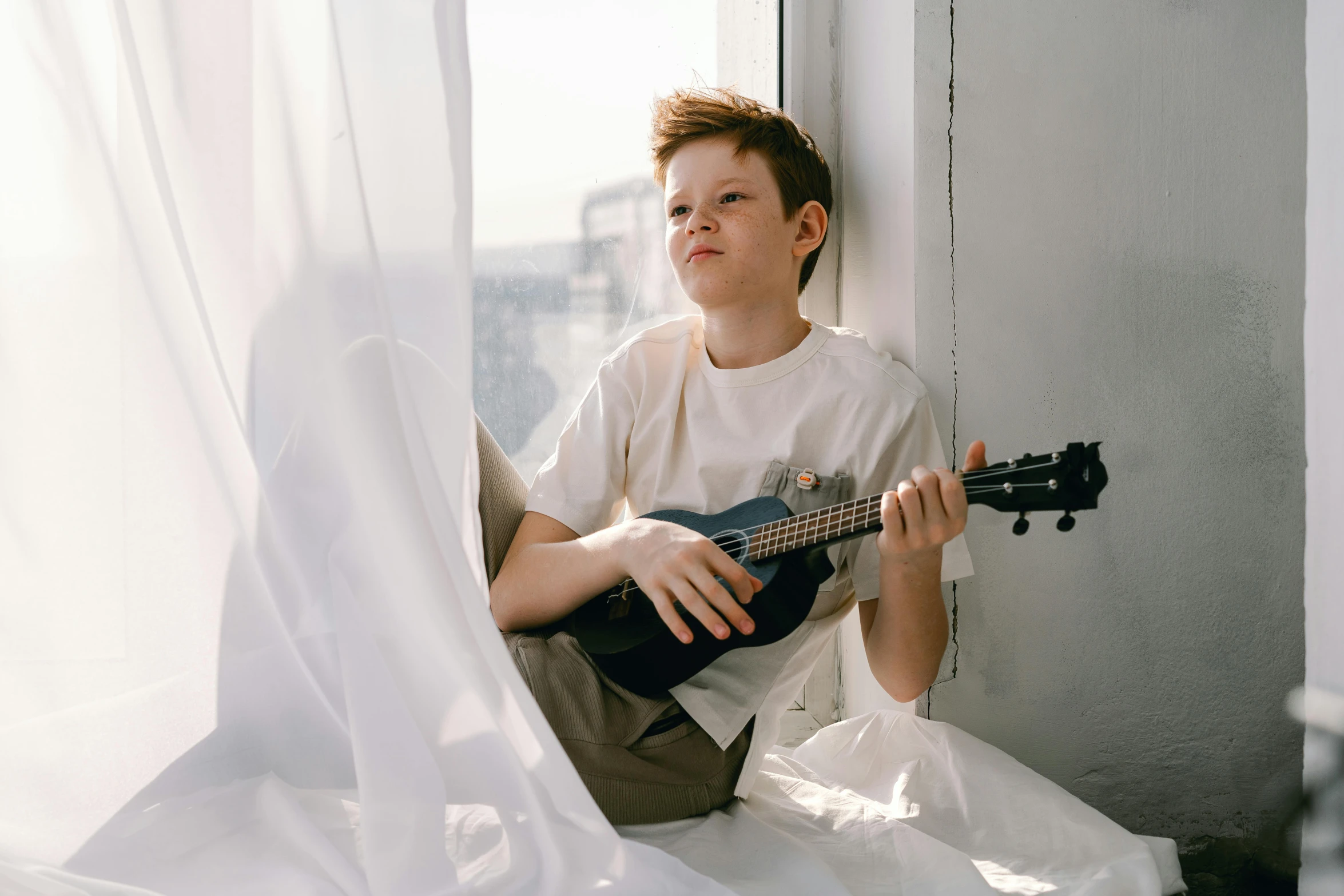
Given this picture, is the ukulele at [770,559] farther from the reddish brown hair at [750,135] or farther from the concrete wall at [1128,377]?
the reddish brown hair at [750,135]

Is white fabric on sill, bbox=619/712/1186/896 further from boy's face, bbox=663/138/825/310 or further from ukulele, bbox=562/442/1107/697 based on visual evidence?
boy's face, bbox=663/138/825/310

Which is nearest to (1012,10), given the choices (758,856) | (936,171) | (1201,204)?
(936,171)

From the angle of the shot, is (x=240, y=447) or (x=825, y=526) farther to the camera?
(x=825, y=526)

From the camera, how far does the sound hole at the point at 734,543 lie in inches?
38.3

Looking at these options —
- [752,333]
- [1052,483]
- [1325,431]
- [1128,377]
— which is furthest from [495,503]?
[1325,431]

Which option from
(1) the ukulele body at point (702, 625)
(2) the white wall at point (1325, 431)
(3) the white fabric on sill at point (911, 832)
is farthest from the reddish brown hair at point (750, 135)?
(3) the white fabric on sill at point (911, 832)

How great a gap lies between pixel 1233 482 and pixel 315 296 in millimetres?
1071

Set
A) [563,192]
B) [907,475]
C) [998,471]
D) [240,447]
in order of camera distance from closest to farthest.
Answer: [240,447] → [998,471] → [907,475] → [563,192]

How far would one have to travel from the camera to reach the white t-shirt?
1.05m

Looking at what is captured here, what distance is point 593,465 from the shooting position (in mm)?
1177

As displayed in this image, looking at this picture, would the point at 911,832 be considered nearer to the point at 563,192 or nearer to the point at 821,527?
the point at 821,527

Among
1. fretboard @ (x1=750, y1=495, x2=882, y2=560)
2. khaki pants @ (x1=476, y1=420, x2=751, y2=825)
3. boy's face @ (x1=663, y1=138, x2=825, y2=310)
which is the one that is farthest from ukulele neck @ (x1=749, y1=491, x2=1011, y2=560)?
boy's face @ (x1=663, y1=138, x2=825, y2=310)

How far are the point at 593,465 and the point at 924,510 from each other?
46 cm

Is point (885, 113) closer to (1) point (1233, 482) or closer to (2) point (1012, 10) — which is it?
(2) point (1012, 10)
